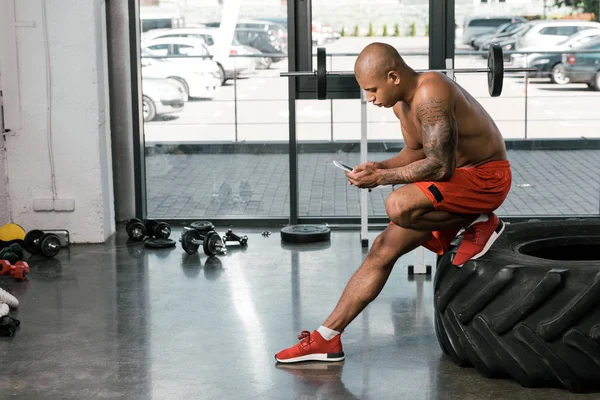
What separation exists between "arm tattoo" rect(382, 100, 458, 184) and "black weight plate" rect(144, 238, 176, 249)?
221 cm

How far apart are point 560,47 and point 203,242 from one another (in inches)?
86.1

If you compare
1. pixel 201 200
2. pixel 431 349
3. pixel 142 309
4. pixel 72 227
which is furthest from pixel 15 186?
pixel 431 349

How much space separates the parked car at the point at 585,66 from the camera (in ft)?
16.9

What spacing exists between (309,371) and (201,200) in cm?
246

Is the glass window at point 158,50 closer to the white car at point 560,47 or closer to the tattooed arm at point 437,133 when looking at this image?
the white car at point 560,47

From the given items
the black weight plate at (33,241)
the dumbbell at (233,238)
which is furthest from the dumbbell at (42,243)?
the dumbbell at (233,238)

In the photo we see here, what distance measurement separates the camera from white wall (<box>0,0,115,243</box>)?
4859 mm

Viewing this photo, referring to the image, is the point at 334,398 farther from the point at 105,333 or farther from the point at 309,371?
the point at 105,333

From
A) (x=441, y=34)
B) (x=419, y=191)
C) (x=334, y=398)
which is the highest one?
(x=441, y=34)

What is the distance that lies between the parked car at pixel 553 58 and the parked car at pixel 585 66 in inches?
0.9

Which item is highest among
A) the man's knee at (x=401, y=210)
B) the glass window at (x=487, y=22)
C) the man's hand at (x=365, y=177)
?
the glass window at (x=487, y=22)

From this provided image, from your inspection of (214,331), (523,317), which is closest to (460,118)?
(523,317)

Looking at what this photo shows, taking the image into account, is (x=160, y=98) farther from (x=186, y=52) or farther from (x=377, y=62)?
(x=377, y=62)

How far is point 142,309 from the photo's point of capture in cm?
389
